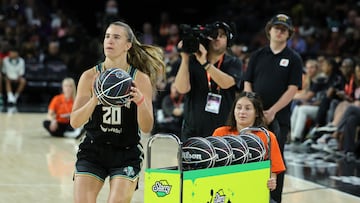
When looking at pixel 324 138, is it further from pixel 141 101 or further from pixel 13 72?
pixel 13 72

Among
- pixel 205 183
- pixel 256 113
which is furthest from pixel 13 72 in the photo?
pixel 205 183

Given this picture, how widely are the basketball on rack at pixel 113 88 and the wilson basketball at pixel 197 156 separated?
1.87 feet

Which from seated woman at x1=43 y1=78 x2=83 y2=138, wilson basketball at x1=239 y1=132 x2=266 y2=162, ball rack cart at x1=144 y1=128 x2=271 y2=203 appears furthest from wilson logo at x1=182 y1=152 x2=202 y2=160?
seated woman at x1=43 y1=78 x2=83 y2=138

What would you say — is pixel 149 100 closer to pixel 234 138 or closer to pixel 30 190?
pixel 234 138

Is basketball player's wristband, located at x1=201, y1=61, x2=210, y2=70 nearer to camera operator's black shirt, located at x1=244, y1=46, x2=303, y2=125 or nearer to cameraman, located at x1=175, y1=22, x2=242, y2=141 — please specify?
cameraman, located at x1=175, y1=22, x2=242, y2=141

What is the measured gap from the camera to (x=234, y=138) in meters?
5.64

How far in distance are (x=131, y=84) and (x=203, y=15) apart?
2079cm

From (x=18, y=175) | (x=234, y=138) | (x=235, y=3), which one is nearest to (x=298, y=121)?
(x=18, y=175)

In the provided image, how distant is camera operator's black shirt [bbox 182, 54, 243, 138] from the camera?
A: 23.1 ft

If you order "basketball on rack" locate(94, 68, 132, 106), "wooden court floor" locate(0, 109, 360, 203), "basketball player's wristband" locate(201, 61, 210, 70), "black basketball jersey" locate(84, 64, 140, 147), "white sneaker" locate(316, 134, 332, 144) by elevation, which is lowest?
"wooden court floor" locate(0, 109, 360, 203)

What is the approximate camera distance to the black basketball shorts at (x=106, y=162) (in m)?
5.44

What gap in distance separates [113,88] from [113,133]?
25.7 inches

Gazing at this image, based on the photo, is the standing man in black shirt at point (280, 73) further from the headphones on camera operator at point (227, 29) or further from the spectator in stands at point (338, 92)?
the spectator in stands at point (338, 92)

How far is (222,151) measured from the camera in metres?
5.34
